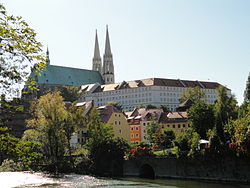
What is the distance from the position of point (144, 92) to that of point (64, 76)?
42935mm

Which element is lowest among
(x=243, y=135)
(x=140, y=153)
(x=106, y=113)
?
(x=140, y=153)

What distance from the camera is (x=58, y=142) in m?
57.6

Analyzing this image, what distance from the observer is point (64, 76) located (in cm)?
18650

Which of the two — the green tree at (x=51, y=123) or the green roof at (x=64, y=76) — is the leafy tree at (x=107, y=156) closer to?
the green tree at (x=51, y=123)

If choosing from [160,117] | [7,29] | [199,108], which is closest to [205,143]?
[199,108]

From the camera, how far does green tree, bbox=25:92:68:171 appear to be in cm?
5572

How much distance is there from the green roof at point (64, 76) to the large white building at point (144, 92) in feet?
30.2

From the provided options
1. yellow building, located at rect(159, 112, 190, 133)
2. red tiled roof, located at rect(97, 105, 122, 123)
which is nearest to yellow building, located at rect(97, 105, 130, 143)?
red tiled roof, located at rect(97, 105, 122, 123)

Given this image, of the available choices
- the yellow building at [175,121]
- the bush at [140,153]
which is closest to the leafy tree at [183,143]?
the bush at [140,153]

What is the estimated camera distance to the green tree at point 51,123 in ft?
183

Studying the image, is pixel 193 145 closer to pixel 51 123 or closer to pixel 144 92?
pixel 51 123

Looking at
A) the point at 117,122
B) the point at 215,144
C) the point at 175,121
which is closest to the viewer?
the point at 215,144

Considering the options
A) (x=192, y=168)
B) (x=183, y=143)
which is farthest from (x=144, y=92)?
(x=192, y=168)

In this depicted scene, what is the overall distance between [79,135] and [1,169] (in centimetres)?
2921
